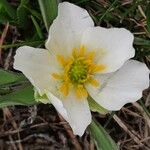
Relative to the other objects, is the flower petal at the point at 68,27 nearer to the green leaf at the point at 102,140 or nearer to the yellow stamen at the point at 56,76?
the yellow stamen at the point at 56,76

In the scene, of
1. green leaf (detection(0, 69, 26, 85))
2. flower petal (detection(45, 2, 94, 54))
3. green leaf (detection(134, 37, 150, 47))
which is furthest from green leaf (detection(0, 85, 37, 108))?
green leaf (detection(134, 37, 150, 47))

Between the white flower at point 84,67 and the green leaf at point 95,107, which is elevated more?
the white flower at point 84,67

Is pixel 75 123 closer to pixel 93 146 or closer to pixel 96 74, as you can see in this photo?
pixel 96 74

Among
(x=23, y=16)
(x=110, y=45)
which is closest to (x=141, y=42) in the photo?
(x=110, y=45)

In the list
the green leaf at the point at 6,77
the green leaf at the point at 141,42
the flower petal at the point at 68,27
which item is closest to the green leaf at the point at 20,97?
the green leaf at the point at 6,77

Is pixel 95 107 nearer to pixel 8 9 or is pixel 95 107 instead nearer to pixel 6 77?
pixel 6 77

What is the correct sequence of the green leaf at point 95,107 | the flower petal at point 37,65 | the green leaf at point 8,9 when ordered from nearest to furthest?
the flower petal at point 37,65 < the green leaf at point 95,107 < the green leaf at point 8,9

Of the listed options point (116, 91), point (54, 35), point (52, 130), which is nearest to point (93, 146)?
point (52, 130)
